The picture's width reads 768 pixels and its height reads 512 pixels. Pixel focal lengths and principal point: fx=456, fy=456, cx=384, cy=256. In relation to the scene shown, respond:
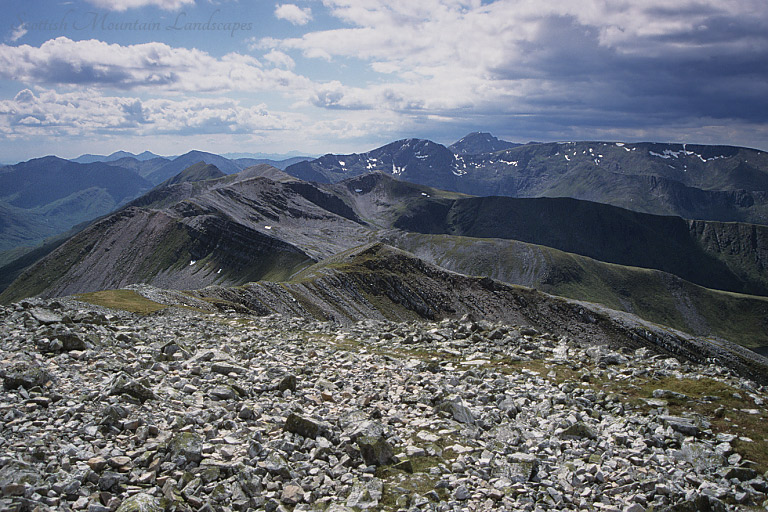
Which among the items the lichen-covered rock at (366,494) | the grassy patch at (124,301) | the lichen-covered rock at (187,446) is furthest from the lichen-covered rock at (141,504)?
the grassy patch at (124,301)

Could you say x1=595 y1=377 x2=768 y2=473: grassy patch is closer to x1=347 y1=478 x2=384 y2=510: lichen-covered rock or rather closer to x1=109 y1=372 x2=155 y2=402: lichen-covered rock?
x1=347 y1=478 x2=384 y2=510: lichen-covered rock

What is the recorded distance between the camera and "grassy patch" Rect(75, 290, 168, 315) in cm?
4781

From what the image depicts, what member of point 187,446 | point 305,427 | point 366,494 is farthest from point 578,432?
point 187,446

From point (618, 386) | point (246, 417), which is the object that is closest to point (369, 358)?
point (246, 417)

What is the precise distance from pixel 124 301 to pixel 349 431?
1907 inches

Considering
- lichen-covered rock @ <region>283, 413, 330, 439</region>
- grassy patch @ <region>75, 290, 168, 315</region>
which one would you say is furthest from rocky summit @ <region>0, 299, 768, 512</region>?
grassy patch @ <region>75, 290, 168, 315</region>

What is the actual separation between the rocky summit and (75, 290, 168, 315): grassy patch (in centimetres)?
2398

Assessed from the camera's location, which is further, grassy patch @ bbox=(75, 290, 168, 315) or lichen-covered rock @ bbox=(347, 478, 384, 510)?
grassy patch @ bbox=(75, 290, 168, 315)

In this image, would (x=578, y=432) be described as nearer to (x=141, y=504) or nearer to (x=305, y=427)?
(x=305, y=427)

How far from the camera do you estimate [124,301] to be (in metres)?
53.7

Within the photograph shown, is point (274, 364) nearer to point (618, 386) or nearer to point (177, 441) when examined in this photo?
point (177, 441)

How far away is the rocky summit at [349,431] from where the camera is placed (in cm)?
1173

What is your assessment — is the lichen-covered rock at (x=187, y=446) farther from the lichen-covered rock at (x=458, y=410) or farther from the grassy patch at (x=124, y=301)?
the grassy patch at (x=124, y=301)

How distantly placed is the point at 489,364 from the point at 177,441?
16.7 metres
